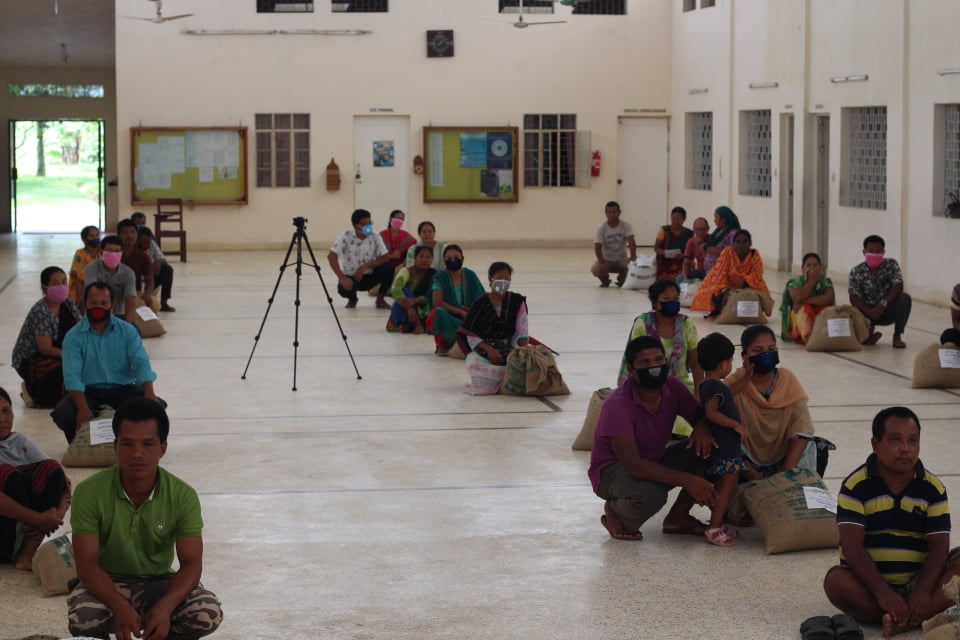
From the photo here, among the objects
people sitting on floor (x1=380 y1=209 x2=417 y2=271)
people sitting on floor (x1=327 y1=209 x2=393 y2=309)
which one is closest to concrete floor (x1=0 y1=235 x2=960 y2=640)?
people sitting on floor (x1=327 y1=209 x2=393 y2=309)

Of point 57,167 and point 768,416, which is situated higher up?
point 57,167

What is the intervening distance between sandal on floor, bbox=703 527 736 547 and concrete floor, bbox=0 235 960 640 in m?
0.04

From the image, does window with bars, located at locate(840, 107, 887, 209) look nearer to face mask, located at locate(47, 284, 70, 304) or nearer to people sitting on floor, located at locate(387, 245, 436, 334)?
people sitting on floor, located at locate(387, 245, 436, 334)

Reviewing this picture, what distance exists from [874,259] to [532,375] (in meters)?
4.27

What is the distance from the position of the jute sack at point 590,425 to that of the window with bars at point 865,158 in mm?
10375

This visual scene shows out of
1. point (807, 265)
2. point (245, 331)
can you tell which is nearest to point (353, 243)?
point (245, 331)

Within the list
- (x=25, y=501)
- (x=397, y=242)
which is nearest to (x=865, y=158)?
(x=397, y=242)

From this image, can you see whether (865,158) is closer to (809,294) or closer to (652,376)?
(809,294)

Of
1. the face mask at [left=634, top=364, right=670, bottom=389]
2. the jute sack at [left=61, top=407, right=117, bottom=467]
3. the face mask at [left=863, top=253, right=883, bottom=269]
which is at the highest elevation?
the face mask at [left=863, top=253, right=883, bottom=269]

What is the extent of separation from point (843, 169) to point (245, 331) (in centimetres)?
867

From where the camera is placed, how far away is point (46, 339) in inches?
377

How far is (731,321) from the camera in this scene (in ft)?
48.4

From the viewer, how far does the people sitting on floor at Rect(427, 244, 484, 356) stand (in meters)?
12.6

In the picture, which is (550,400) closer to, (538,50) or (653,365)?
(653,365)
